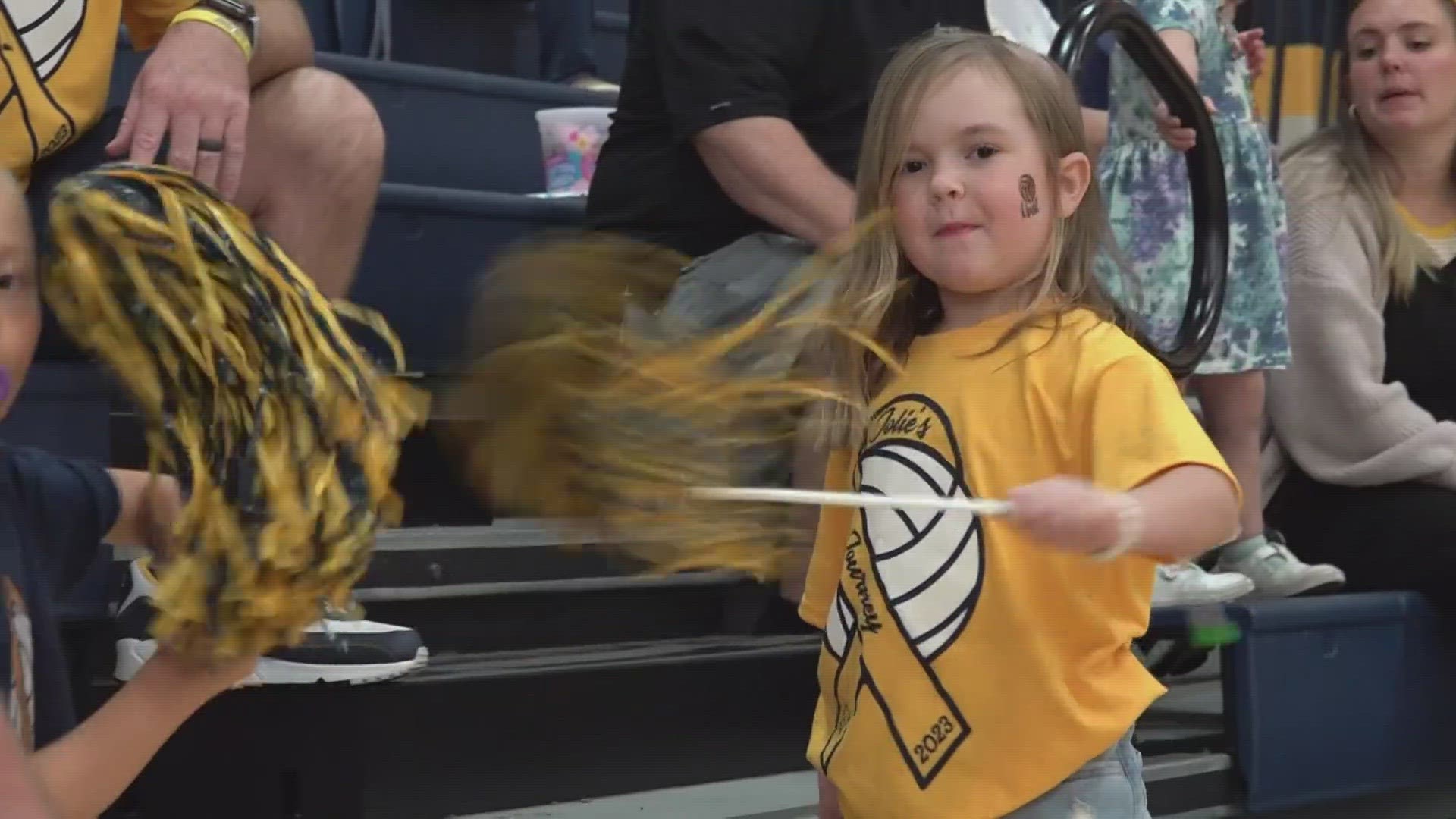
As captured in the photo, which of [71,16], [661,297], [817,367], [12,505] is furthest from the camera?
[71,16]

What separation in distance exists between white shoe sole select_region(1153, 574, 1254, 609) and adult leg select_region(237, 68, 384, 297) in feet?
3.75

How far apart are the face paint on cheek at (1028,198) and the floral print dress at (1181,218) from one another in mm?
1125

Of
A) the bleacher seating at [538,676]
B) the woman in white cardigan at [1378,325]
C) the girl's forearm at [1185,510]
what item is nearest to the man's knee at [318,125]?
the bleacher seating at [538,676]

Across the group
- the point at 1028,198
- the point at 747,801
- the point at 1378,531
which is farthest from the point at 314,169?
the point at 1378,531

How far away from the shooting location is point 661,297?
1.63m

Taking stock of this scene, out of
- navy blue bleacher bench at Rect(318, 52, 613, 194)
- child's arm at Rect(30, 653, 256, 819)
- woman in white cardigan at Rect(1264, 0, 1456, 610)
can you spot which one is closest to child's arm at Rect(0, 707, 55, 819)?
child's arm at Rect(30, 653, 256, 819)

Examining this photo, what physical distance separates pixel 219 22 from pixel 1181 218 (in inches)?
57.4

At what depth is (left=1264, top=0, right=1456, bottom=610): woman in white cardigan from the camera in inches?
104

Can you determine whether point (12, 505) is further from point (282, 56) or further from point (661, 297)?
point (282, 56)

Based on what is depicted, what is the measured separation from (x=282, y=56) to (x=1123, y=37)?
111 cm

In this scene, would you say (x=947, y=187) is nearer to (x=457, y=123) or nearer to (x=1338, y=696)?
(x=1338, y=696)

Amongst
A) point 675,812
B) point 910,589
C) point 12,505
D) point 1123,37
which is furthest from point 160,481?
point 1123,37

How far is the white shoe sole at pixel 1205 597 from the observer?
2.40 metres

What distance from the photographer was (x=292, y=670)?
1.73 m
